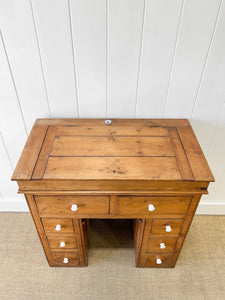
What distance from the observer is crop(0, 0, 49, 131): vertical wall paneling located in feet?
2.99

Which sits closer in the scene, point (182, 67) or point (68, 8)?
point (68, 8)

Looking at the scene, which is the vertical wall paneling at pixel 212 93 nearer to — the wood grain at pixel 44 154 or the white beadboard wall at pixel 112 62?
the white beadboard wall at pixel 112 62

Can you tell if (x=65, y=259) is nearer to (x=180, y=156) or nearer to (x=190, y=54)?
(x=180, y=156)

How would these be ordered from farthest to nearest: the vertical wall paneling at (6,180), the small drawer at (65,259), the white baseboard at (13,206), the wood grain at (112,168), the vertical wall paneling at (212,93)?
the white baseboard at (13,206)
the vertical wall paneling at (6,180)
the small drawer at (65,259)
the vertical wall paneling at (212,93)
the wood grain at (112,168)

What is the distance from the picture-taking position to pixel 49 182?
0.87 meters

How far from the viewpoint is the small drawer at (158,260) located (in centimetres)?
124

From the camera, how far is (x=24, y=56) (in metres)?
1.01

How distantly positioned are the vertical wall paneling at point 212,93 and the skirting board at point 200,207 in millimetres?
518

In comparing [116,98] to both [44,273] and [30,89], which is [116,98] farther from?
[44,273]

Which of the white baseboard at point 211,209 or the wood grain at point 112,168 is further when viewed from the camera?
the white baseboard at point 211,209

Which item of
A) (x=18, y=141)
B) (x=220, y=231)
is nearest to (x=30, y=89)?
(x=18, y=141)

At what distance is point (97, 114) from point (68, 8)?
493 millimetres

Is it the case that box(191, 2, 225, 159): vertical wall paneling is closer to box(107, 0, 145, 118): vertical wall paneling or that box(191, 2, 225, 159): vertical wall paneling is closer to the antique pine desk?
the antique pine desk

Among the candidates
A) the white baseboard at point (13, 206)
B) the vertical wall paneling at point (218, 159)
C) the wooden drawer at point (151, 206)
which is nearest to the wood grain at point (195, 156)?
the wooden drawer at point (151, 206)
